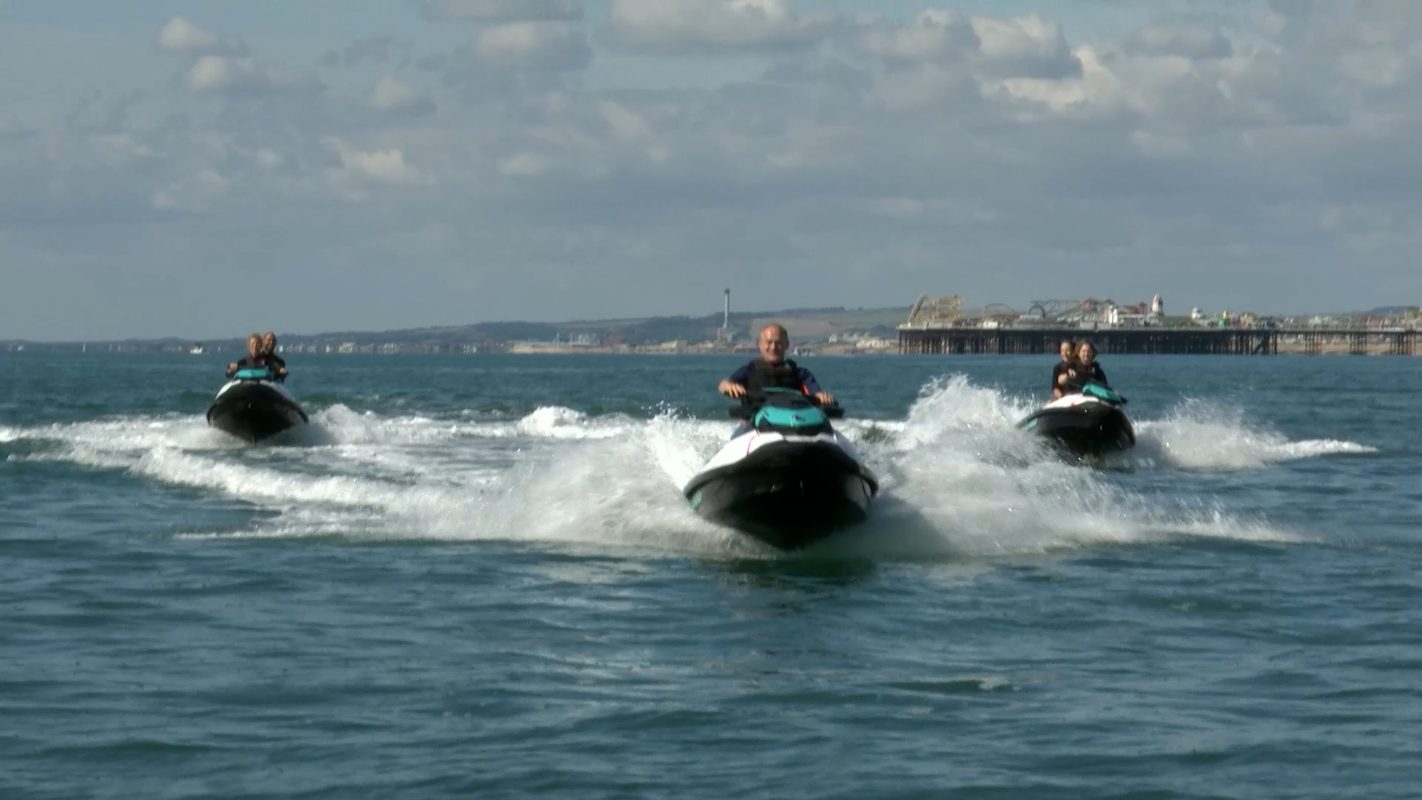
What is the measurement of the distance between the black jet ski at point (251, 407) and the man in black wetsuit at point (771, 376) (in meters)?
15.9

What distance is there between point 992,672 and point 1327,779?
2517 millimetres

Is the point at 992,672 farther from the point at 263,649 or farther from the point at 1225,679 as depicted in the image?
the point at 263,649

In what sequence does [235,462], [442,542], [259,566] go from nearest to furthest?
[259,566] < [442,542] < [235,462]

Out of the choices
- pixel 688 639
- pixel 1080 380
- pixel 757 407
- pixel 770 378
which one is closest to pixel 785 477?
pixel 757 407

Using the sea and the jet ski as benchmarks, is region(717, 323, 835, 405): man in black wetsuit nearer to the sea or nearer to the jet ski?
the jet ski

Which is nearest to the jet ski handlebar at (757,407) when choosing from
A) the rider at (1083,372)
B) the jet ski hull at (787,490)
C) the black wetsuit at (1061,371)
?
the jet ski hull at (787,490)

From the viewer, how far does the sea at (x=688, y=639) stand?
880 cm

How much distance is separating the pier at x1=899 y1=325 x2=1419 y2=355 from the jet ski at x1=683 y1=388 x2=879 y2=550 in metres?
171

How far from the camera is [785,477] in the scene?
15281 millimetres

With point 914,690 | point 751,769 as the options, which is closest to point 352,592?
point 914,690

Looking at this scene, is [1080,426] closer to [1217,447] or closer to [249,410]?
[1217,447]

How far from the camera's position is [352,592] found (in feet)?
45.3

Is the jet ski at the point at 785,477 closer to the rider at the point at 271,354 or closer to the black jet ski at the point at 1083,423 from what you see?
the black jet ski at the point at 1083,423

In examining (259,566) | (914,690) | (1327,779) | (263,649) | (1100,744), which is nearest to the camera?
(1327,779)
